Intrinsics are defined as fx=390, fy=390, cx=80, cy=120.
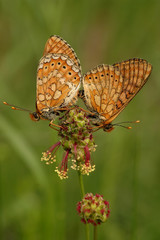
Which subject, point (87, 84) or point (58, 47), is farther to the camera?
point (58, 47)

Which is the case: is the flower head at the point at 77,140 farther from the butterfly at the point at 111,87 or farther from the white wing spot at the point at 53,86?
the white wing spot at the point at 53,86

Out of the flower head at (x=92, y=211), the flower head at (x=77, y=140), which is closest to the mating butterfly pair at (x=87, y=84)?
the flower head at (x=77, y=140)

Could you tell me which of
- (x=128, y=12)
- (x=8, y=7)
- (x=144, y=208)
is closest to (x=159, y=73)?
(x=128, y=12)

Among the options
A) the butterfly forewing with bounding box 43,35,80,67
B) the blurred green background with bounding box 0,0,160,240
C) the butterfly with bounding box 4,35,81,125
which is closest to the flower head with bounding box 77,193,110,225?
the blurred green background with bounding box 0,0,160,240

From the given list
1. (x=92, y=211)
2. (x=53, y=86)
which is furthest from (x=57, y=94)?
(x=92, y=211)

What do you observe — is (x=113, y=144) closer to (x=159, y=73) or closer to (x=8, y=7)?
(x=159, y=73)

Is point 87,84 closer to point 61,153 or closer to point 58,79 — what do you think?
point 58,79
